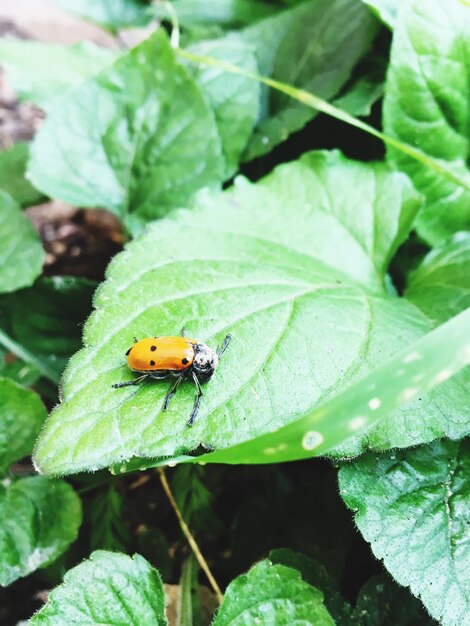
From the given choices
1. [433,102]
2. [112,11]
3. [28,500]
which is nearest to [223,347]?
[28,500]

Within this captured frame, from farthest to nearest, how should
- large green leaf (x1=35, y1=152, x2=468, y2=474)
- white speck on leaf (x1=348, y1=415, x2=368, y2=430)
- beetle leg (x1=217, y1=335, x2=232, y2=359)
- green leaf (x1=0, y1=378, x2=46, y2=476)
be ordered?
1. green leaf (x1=0, y1=378, x2=46, y2=476)
2. beetle leg (x1=217, y1=335, x2=232, y2=359)
3. large green leaf (x1=35, y1=152, x2=468, y2=474)
4. white speck on leaf (x1=348, y1=415, x2=368, y2=430)

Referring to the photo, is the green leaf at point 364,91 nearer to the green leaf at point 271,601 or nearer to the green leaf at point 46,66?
the green leaf at point 46,66

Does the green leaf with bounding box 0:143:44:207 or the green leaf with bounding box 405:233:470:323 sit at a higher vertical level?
the green leaf with bounding box 405:233:470:323

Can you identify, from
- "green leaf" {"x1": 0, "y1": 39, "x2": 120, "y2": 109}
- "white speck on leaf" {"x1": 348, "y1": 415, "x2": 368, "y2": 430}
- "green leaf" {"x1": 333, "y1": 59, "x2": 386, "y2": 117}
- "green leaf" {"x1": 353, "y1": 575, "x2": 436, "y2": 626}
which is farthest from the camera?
"green leaf" {"x1": 0, "y1": 39, "x2": 120, "y2": 109}

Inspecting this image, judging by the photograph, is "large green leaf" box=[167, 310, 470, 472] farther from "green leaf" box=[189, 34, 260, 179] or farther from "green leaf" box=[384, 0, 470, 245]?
"green leaf" box=[189, 34, 260, 179]

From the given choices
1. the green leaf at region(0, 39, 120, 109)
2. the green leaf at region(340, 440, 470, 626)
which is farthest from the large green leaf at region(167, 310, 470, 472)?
the green leaf at region(0, 39, 120, 109)

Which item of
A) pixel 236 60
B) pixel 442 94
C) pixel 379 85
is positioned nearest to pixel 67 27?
pixel 236 60

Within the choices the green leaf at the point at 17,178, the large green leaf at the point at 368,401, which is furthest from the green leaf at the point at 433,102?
the green leaf at the point at 17,178
